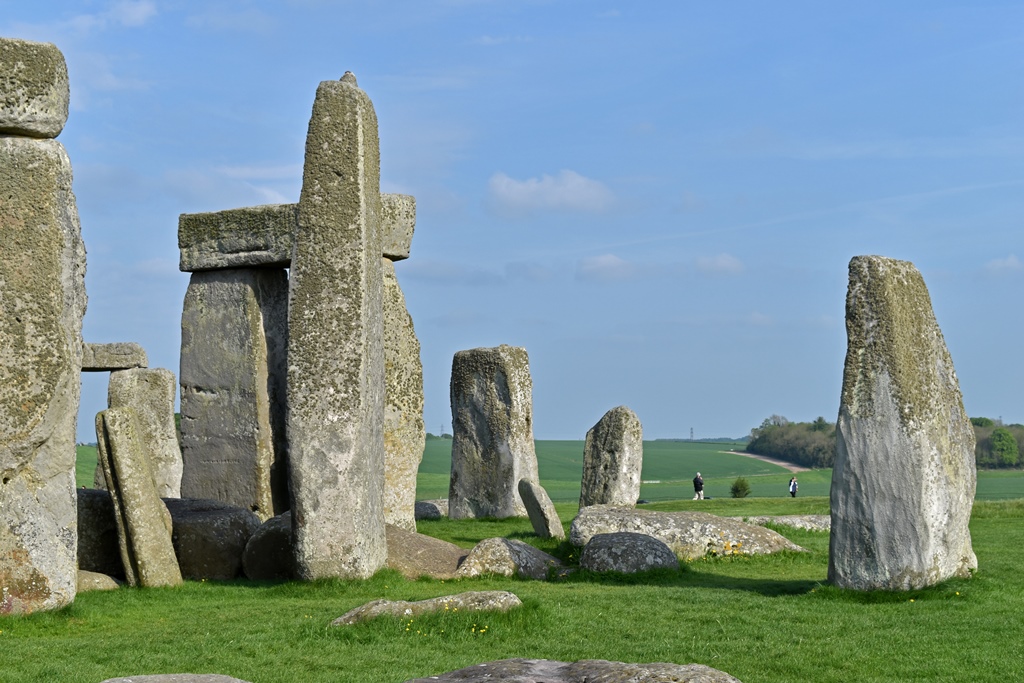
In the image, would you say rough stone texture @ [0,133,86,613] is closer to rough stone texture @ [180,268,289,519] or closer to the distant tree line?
rough stone texture @ [180,268,289,519]

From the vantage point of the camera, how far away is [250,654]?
9.52 m

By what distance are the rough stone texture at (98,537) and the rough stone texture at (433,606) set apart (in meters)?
4.17

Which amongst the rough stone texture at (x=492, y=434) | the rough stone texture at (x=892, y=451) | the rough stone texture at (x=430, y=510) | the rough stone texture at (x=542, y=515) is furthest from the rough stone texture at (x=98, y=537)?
the rough stone texture at (x=430, y=510)

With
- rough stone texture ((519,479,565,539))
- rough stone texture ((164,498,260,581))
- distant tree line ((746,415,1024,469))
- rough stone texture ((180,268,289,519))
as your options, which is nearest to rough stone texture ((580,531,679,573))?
rough stone texture ((519,479,565,539))

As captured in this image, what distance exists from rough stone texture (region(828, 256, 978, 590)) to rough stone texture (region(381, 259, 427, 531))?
7772 millimetres

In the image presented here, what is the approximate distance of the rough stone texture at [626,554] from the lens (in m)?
13.7

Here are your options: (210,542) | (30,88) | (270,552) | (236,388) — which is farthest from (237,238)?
(30,88)

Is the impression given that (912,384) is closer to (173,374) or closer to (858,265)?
(858,265)

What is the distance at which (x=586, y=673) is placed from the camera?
505 cm

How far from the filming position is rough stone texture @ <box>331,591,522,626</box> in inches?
399

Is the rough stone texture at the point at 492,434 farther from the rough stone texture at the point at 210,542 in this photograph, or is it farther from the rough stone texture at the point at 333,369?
the rough stone texture at the point at 333,369

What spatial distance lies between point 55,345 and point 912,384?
7566 mm

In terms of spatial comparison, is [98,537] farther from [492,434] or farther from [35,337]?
[492,434]

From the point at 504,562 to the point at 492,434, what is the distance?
9.34m
